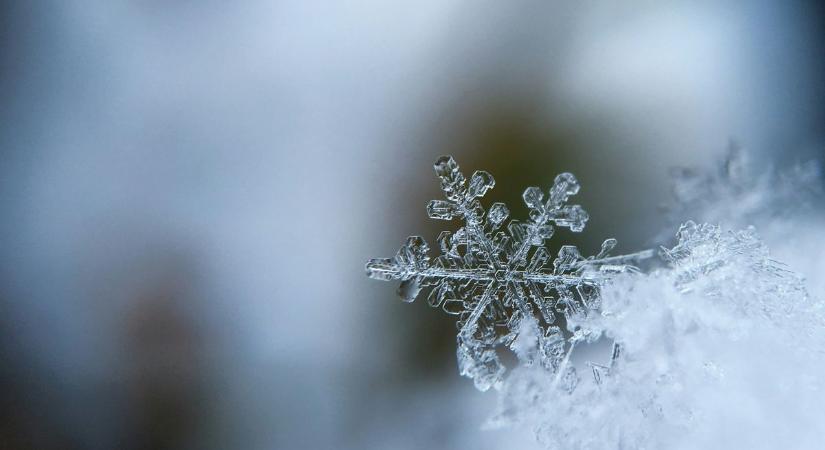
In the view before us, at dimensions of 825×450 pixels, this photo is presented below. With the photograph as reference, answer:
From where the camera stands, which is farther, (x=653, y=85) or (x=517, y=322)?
(x=653, y=85)

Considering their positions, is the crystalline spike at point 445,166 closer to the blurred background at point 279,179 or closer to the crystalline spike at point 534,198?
the crystalline spike at point 534,198

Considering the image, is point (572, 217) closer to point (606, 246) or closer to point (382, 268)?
point (606, 246)

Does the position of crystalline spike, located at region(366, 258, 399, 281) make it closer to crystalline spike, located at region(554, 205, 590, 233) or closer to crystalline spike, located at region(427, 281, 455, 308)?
crystalline spike, located at region(427, 281, 455, 308)

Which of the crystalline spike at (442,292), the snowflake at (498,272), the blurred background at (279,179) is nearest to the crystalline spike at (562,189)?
the snowflake at (498,272)

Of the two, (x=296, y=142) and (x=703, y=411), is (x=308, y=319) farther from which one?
(x=703, y=411)

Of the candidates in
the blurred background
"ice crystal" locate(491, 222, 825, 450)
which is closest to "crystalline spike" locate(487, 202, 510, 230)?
"ice crystal" locate(491, 222, 825, 450)

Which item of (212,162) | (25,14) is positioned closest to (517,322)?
(212,162)

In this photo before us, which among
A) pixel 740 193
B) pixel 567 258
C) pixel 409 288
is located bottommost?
pixel 409 288

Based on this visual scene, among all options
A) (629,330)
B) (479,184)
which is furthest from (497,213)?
(629,330)
